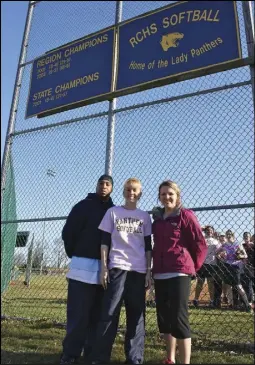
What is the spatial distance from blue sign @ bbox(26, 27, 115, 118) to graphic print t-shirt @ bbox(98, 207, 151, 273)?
196cm

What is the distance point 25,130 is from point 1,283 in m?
2.12

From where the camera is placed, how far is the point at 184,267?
3.11m

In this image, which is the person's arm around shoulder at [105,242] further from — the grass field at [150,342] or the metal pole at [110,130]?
the metal pole at [110,130]

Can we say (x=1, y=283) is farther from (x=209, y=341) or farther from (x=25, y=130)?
(x=209, y=341)

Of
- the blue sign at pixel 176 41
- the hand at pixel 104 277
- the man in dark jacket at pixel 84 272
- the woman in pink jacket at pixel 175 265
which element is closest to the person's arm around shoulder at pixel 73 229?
the man in dark jacket at pixel 84 272

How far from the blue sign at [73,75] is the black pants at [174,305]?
2589 mm

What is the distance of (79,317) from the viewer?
337 centimetres

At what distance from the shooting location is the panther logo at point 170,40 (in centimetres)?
433

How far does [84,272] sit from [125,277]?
14.8 inches

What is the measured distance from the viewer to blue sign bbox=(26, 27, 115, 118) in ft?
16.3

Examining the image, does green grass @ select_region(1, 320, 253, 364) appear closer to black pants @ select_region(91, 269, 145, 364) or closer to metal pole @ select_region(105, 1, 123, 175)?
black pants @ select_region(91, 269, 145, 364)

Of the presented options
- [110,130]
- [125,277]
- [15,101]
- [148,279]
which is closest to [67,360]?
[125,277]

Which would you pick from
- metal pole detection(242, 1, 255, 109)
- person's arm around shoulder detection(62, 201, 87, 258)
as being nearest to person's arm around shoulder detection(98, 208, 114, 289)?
person's arm around shoulder detection(62, 201, 87, 258)

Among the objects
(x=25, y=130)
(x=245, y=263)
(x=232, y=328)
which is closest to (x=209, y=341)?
(x=232, y=328)
